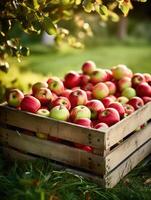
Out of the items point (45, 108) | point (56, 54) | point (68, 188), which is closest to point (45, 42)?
point (56, 54)

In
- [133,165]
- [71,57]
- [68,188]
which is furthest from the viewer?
[71,57]

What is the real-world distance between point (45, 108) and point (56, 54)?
5.11 meters

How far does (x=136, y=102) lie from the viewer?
3805 mm

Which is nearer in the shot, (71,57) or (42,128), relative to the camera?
(42,128)

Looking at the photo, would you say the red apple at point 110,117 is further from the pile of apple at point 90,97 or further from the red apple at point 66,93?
the red apple at point 66,93

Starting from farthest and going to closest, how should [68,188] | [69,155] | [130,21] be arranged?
[130,21]
[69,155]
[68,188]

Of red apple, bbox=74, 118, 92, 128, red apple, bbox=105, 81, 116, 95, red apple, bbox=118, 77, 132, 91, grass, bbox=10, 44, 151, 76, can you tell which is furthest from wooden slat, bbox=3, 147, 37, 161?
grass, bbox=10, 44, 151, 76

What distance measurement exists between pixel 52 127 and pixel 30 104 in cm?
29

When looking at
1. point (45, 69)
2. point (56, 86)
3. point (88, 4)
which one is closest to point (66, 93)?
point (56, 86)

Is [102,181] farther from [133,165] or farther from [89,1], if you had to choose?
[89,1]

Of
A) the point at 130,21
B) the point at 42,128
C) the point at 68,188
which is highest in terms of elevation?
the point at 130,21

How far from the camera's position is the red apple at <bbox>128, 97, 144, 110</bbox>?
150 inches

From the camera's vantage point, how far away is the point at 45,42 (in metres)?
9.51

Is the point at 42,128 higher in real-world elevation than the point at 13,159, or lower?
higher
